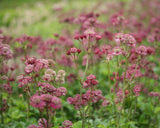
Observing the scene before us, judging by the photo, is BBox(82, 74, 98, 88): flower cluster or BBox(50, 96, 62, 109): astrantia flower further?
BBox(82, 74, 98, 88): flower cluster

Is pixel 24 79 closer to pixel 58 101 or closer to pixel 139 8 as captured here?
pixel 58 101

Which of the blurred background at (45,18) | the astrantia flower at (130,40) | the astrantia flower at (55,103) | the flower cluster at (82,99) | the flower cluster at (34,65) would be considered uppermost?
the blurred background at (45,18)

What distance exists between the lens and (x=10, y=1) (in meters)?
40.4

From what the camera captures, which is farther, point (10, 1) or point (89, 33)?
point (10, 1)

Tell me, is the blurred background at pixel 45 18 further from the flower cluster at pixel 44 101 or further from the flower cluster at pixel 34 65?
the flower cluster at pixel 44 101

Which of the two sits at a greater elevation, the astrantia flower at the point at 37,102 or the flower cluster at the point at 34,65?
the flower cluster at the point at 34,65

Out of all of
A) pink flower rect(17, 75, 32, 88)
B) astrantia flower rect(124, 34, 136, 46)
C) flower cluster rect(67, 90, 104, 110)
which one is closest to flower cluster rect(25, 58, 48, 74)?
pink flower rect(17, 75, 32, 88)

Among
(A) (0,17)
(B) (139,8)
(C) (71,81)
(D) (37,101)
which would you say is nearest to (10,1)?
(A) (0,17)

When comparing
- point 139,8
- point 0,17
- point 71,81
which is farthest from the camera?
point 0,17

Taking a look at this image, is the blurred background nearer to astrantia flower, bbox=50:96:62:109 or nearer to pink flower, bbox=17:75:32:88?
pink flower, bbox=17:75:32:88

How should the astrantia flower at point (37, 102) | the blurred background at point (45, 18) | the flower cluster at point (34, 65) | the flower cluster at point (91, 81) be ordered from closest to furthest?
1. the astrantia flower at point (37, 102)
2. the flower cluster at point (34, 65)
3. the flower cluster at point (91, 81)
4. the blurred background at point (45, 18)

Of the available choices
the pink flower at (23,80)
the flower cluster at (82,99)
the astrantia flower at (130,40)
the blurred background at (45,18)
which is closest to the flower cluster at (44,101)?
the pink flower at (23,80)

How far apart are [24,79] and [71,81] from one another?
2.55 metres

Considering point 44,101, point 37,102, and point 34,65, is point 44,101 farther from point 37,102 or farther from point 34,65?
point 34,65
